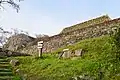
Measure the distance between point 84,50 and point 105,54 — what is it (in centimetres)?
172

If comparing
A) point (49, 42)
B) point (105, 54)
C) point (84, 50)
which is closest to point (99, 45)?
point (84, 50)

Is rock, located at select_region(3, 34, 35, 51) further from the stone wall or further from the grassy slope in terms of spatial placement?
the grassy slope

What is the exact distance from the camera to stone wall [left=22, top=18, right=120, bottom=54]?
57.2ft

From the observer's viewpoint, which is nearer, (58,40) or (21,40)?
(58,40)

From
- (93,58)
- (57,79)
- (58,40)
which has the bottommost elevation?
(57,79)

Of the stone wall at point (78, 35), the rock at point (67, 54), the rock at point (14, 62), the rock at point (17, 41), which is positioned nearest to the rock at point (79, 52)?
the rock at point (67, 54)

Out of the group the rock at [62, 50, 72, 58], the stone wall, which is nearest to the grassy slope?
the rock at [62, 50, 72, 58]

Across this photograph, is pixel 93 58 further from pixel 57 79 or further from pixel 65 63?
pixel 57 79

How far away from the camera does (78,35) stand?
19.6 m

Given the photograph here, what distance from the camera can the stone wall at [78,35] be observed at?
1745 cm

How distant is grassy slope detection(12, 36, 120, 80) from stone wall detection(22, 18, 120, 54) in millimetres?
2586

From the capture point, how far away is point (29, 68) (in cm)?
1366

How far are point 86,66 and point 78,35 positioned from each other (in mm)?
8345

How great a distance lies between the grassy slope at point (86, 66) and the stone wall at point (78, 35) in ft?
8.48
